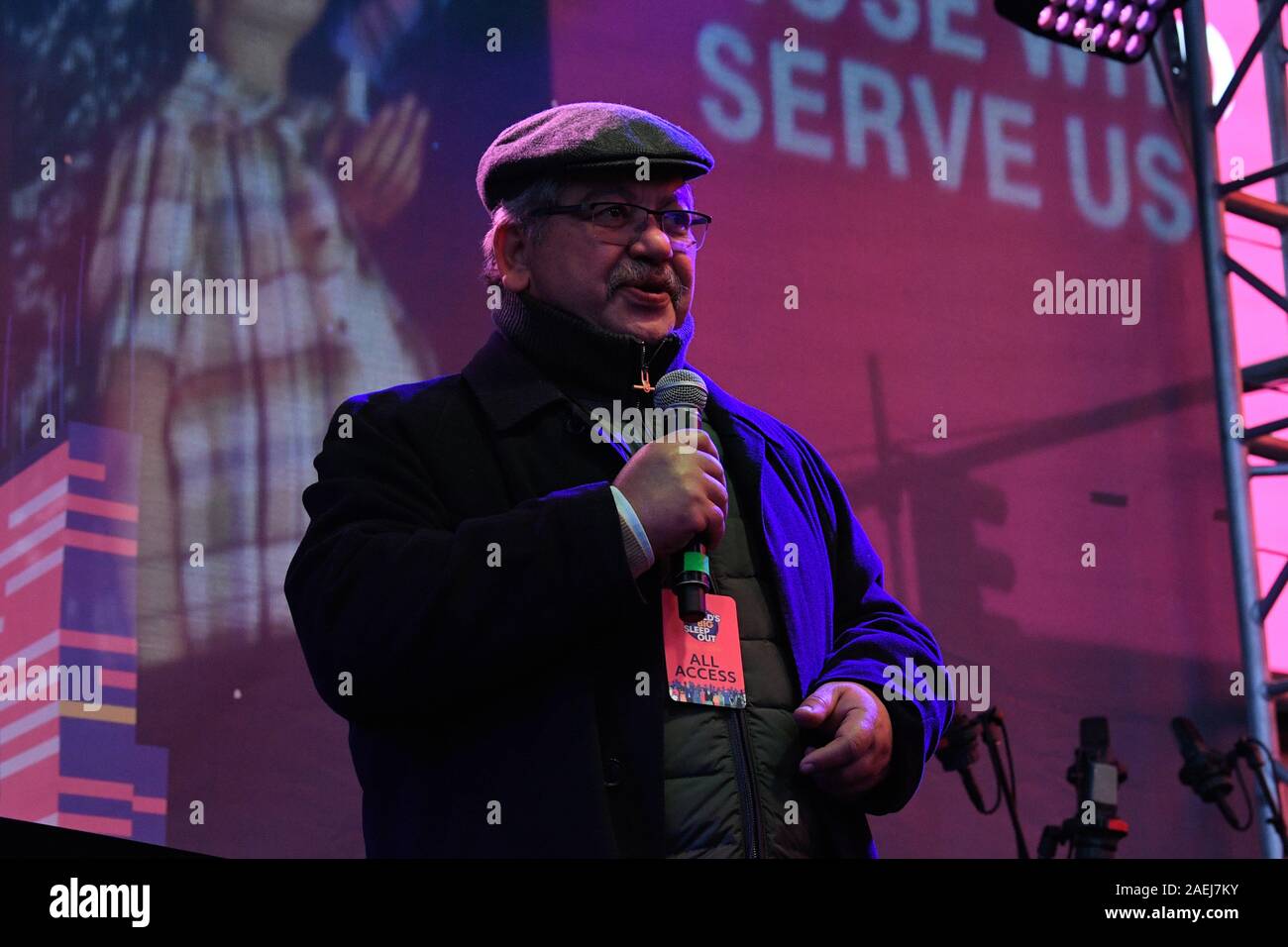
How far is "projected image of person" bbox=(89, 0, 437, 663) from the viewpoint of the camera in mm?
3033

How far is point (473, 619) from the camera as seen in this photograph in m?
1.49

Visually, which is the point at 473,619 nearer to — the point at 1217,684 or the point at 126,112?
the point at 126,112

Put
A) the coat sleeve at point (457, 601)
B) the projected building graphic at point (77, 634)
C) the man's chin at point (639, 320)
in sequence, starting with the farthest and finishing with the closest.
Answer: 1. the projected building graphic at point (77, 634)
2. the man's chin at point (639, 320)
3. the coat sleeve at point (457, 601)

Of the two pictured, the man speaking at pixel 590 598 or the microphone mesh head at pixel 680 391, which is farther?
the microphone mesh head at pixel 680 391

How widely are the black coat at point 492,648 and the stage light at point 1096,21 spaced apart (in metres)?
2.42

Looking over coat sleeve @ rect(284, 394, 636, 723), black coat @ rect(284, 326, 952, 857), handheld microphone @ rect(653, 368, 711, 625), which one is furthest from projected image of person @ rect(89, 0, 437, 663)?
handheld microphone @ rect(653, 368, 711, 625)

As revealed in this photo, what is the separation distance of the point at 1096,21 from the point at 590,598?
2.84 meters

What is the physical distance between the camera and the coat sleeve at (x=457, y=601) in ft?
4.89

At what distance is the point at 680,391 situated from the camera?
5.75 feet

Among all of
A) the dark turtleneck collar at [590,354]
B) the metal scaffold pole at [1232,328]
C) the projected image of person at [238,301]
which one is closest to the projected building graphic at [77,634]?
the projected image of person at [238,301]

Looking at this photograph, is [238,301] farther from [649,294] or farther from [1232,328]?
[1232,328]

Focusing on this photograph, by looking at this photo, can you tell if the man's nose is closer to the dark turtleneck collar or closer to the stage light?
the dark turtleneck collar

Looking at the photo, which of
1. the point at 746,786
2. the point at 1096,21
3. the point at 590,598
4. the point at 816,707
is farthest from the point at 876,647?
the point at 1096,21

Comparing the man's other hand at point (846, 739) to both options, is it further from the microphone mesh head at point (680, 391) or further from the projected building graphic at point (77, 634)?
the projected building graphic at point (77, 634)
